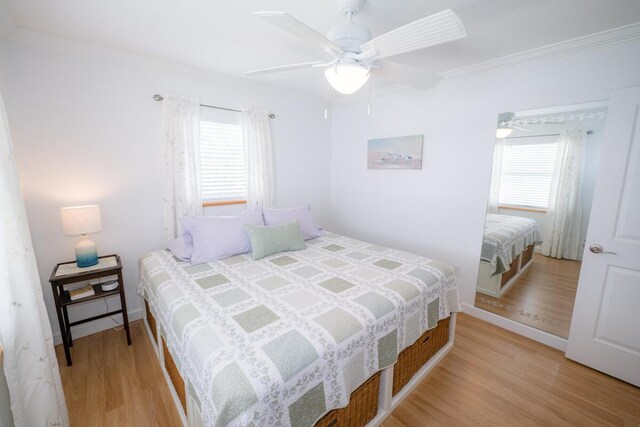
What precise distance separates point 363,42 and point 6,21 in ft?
7.53

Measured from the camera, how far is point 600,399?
172cm

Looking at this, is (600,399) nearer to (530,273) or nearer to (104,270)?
(530,273)

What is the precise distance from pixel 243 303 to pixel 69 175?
1891 mm

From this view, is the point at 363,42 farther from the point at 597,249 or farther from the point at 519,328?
the point at 519,328

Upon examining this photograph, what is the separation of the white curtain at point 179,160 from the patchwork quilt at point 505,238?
2.94 meters

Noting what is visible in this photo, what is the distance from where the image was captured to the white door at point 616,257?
5.68 feet

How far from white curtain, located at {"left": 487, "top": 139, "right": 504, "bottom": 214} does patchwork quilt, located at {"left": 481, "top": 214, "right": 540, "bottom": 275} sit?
10cm

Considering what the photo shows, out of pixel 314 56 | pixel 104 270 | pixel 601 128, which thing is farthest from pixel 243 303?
pixel 601 128

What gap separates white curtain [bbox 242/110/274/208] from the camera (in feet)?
9.82

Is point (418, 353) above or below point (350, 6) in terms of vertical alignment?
below

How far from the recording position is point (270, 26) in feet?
5.86

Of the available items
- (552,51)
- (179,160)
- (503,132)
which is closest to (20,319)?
(179,160)

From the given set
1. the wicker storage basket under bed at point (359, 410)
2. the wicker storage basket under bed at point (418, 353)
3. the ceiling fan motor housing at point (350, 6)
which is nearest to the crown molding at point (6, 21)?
the ceiling fan motor housing at point (350, 6)

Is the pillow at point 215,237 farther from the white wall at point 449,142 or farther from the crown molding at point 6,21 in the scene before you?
the white wall at point 449,142
